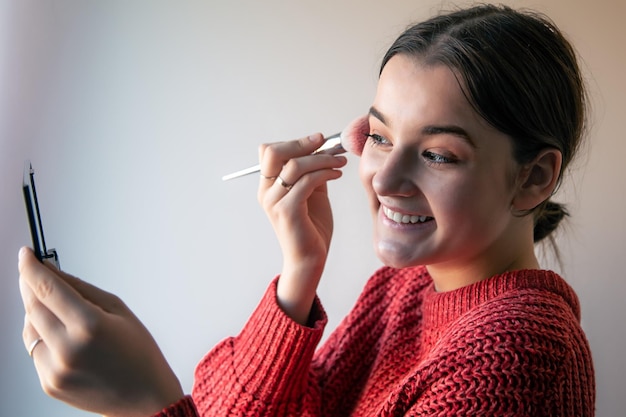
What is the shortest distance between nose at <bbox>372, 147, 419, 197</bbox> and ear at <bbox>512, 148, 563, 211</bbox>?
0.13 metres

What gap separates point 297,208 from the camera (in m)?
0.91

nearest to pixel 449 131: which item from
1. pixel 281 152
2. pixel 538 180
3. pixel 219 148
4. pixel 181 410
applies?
pixel 538 180

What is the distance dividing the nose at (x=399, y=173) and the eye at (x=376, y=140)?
0.16 ft

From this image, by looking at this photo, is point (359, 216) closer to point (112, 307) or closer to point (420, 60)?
point (420, 60)

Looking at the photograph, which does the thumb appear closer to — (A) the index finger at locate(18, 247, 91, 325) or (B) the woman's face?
(A) the index finger at locate(18, 247, 91, 325)

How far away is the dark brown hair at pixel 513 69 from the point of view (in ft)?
2.35

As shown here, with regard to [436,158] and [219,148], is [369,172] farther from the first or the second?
[219,148]

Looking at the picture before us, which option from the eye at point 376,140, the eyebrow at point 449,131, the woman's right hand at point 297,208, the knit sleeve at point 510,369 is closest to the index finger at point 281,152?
the woman's right hand at point 297,208

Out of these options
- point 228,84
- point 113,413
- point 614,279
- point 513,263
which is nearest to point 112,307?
point 113,413

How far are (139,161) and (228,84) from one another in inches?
8.1

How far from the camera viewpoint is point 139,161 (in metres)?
1.10

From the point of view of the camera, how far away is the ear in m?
0.76

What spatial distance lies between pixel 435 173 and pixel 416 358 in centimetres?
29

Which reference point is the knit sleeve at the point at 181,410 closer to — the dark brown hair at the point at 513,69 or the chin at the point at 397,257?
the chin at the point at 397,257
